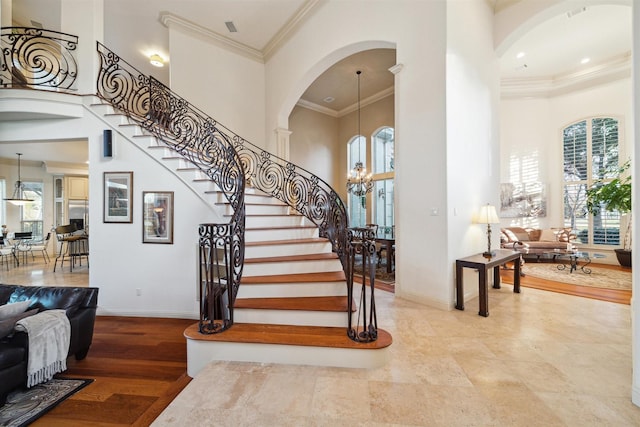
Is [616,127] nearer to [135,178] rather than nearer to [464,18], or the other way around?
[464,18]

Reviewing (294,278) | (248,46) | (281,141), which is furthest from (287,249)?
(248,46)

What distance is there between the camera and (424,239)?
154 inches

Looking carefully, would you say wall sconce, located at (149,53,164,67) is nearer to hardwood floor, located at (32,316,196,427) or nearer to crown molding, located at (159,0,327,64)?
crown molding, located at (159,0,327,64)

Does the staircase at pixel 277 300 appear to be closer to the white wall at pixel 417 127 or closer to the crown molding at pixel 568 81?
the white wall at pixel 417 127

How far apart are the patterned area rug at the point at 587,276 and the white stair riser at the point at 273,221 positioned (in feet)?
17.2

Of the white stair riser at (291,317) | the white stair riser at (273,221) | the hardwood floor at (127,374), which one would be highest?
the white stair riser at (273,221)

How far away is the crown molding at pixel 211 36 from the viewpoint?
556 centimetres

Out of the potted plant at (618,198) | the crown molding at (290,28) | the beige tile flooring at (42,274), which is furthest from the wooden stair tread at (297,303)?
the potted plant at (618,198)

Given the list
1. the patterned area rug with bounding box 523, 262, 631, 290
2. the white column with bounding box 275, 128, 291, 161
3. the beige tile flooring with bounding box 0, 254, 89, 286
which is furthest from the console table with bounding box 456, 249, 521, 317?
the beige tile flooring with bounding box 0, 254, 89, 286

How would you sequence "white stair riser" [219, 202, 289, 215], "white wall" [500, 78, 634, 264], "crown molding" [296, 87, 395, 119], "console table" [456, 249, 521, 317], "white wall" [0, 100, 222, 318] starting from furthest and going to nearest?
"crown molding" [296, 87, 395, 119], "white wall" [500, 78, 634, 264], "white stair riser" [219, 202, 289, 215], "white wall" [0, 100, 222, 318], "console table" [456, 249, 521, 317]

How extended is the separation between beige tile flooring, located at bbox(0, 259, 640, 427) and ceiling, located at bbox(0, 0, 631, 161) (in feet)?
18.1

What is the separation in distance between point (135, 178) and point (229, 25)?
4.23 meters

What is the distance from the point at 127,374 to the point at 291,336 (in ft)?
5.57

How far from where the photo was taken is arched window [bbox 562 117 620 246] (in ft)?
22.6
